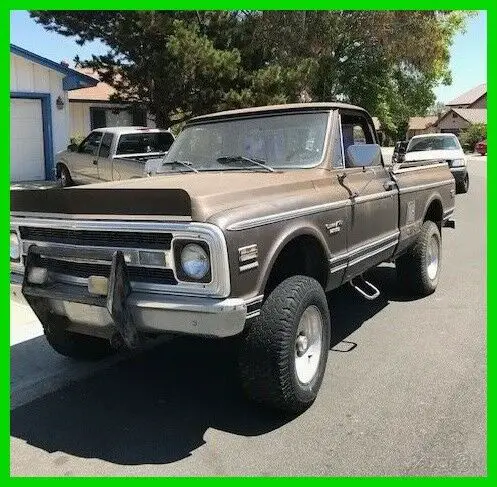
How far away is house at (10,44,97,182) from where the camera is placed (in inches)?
680

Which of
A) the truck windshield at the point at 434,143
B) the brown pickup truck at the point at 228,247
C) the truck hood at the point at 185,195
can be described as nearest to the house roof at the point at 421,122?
the truck windshield at the point at 434,143

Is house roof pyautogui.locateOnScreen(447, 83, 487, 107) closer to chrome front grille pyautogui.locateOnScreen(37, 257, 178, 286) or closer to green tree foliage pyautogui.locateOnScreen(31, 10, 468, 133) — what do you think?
green tree foliage pyautogui.locateOnScreen(31, 10, 468, 133)

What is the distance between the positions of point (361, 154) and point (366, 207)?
1.43 ft

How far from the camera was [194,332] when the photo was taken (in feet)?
10.7

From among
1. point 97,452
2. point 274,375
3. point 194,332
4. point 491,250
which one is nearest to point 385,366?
point 274,375

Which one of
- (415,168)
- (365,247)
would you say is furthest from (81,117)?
(365,247)

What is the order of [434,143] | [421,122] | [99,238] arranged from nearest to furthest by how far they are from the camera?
1. [99,238]
2. [434,143]
3. [421,122]

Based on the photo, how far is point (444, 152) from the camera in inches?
652

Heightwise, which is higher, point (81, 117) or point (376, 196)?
point (81, 117)

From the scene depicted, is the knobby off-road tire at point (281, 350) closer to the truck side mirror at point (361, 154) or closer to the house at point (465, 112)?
the truck side mirror at point (361, 154)

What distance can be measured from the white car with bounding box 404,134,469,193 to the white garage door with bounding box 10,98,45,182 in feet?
35.3

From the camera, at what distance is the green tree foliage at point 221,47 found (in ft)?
51.7

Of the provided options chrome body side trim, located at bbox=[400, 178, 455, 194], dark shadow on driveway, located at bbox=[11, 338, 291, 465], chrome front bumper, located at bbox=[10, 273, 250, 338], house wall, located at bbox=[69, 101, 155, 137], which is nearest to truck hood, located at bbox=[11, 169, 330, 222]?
chrome front bumper, located at bbox=[10, 273, 250, 338]

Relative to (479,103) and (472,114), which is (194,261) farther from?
(479,103)
